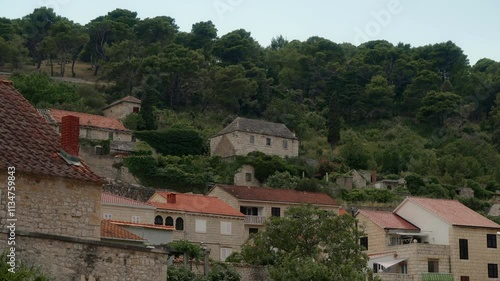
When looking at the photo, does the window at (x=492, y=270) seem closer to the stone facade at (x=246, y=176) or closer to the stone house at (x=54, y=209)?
the stone facade at (x=246, y=176)

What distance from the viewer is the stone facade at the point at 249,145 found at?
87.1 metres

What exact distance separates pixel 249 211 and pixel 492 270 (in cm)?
1706

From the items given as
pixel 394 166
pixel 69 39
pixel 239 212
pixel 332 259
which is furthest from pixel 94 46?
pixel 332 259

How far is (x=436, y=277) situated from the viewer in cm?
5125

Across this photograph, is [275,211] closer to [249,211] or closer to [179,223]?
[249,211]

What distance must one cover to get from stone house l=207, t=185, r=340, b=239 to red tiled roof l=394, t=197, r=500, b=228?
9.12 m

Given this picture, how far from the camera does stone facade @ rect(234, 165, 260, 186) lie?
78.2 metres

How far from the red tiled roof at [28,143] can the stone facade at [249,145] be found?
65.6 meters

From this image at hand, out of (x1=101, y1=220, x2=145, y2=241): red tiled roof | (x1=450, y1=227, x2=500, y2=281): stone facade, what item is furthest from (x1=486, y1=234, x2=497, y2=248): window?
(x1=101, y1=220, x2=145, y2=241): red tiled roof

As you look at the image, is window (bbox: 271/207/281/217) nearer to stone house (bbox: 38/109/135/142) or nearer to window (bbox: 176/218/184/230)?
window (bbox: 176/218/184/230)

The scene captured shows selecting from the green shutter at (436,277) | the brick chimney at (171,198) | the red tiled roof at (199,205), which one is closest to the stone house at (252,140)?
the red tiled roof at (199,205)

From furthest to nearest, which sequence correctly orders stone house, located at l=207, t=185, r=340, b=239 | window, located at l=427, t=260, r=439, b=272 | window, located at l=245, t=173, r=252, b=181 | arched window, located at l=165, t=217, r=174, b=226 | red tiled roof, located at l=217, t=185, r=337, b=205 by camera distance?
window, located at l=245, t=173, r=252, b=181 < red tiled roof, located at l=217, t=185, r=337, b=205 < stone house, located at l=207, t=185, r=340, b=239 < arched window, located at l=165, t=217, r=174, b=226 < window, located at l=427, t=260, r=439, b=272

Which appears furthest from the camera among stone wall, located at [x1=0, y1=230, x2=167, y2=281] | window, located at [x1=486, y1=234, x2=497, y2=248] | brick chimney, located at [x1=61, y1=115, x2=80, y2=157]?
window, located at [x1=486, y1=234, x2=497, y2=248]

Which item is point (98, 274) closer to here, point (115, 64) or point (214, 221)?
point (214, 221)
